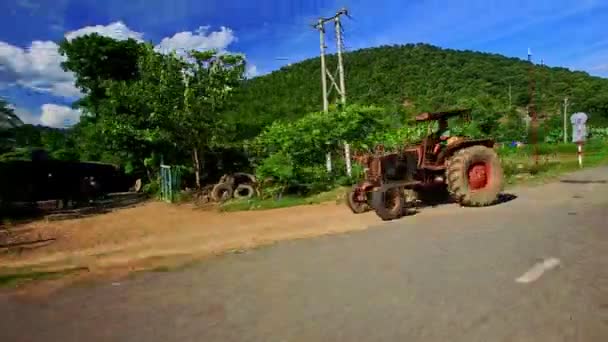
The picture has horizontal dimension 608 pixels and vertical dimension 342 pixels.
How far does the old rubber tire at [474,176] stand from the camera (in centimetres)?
1248

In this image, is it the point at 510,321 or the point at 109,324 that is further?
the point at 109,324

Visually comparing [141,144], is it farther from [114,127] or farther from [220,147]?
[220,147]

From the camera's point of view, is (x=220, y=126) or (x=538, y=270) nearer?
A: (x=538, y=270)

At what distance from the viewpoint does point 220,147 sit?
24.5 m

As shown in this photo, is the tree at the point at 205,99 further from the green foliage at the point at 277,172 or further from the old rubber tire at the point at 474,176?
the old rubber tire at the point at 474,176

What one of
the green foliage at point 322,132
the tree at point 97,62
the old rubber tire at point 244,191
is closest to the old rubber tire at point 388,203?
the green foliage at point 322,132

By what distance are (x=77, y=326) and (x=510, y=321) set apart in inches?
166

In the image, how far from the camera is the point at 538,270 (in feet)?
21.1

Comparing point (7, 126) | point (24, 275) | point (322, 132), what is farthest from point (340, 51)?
point (24, 275)

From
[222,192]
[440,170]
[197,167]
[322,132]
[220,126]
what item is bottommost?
[222,192]

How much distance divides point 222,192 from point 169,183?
2665 mm

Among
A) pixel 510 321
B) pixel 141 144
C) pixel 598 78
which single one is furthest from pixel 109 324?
pixel 598 78

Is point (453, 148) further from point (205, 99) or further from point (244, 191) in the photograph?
point (205, 99)

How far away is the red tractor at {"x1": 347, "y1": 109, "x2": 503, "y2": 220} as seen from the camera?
41.2 ft
